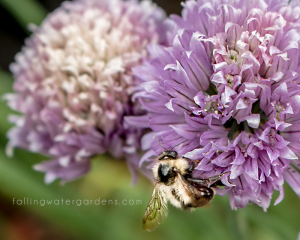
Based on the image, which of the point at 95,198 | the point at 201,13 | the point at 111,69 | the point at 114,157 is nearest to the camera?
the point at 201,13

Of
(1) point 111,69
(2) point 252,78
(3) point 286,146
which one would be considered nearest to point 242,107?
(2) point 252,78

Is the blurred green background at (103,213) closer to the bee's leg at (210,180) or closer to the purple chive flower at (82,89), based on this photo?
the purple chive flower at (82,89)

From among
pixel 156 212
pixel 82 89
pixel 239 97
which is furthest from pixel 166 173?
pixel 82 89

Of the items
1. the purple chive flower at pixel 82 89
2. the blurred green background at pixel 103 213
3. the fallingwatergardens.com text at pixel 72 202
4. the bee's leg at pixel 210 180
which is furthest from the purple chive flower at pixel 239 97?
the fallingwatergardens.com text at pixel 72 202

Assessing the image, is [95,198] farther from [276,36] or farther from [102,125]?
[276,36]

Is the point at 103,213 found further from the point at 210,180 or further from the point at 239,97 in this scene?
the point at 239,97

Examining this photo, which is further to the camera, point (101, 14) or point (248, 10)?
point (101, 14)

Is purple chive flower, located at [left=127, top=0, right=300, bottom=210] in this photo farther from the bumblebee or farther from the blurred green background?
the blurred green background
